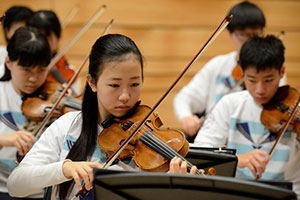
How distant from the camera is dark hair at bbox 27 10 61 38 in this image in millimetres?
2291

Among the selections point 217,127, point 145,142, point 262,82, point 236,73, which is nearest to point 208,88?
point 236,73

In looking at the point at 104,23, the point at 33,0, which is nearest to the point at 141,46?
the point at 104,23

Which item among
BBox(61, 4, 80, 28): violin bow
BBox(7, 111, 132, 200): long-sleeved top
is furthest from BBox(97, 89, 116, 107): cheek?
BBox(61, 4, 80, 28): violin bow

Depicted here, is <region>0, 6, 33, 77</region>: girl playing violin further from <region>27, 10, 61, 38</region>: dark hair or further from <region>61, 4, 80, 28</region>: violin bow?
<region>61, 4, 80, 28</region>: violin bow

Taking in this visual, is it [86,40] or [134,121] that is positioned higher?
[86,40]

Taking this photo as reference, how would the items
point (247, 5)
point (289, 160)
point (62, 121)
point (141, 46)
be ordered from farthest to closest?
point (141, 46) → point (247, 5) → point (289, 160) → point (62, 121)

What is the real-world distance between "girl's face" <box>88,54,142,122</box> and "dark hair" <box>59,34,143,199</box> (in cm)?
2

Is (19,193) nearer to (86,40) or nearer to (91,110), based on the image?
(91,110)

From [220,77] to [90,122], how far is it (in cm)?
125

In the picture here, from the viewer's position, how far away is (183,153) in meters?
1.30

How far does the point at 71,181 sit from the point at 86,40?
218 cm

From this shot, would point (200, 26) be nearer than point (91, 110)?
No

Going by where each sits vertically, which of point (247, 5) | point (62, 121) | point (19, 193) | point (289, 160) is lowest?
point (19, 193)

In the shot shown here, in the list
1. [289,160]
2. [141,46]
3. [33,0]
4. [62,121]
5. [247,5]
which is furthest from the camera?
[141,46]
